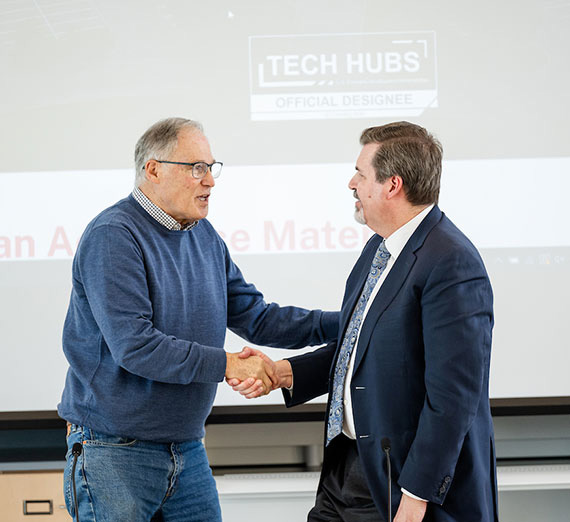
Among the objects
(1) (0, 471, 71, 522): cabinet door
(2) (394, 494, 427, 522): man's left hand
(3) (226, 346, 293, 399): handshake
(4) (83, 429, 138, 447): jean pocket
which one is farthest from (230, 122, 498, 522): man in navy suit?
(1) (0, 471, 71, 522): cabinet door

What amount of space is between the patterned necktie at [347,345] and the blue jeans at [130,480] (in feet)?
1.52

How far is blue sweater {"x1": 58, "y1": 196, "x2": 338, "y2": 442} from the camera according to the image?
6.06ft

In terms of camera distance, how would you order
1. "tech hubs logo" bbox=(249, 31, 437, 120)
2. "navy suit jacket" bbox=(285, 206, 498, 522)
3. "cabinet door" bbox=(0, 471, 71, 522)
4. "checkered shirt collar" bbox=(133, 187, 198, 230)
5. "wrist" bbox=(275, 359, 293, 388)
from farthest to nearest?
"tech hubs logo" bbox=(249, 31, 437, 120) < "cabinet door" bbox=(0, 471, 71, 522) < "wrist" bbox=(275, 359, 293, 388) < "checkered shirt collar" bbox=(133, 187, 198, 230) < "navy suit jacket" bbox=(285, 206, 498, 522)

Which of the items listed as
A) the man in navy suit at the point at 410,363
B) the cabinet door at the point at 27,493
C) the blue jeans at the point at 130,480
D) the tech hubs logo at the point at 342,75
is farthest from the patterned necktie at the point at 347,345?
the cabinet door at the point at 27,493

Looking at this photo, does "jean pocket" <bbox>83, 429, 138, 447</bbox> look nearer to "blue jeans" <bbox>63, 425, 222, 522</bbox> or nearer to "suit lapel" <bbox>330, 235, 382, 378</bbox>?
"blue jeans" <bbox>63, 425, 222, 522</bbox>

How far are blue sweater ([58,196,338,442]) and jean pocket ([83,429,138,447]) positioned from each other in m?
0.02

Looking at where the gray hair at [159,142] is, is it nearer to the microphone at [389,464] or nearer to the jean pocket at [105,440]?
the jean pocket at [105,440]

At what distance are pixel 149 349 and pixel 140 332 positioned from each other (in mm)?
52

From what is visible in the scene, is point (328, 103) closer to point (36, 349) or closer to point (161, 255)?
point (161, 255)

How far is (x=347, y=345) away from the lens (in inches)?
72.3

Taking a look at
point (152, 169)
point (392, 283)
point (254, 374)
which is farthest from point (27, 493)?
point (392, 283)

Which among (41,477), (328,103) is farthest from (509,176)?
(41,477)

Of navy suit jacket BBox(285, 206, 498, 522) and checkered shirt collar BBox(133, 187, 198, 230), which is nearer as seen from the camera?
navy suit jacket BBox(285, 206, 498, 522)

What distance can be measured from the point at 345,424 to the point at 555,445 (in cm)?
213
